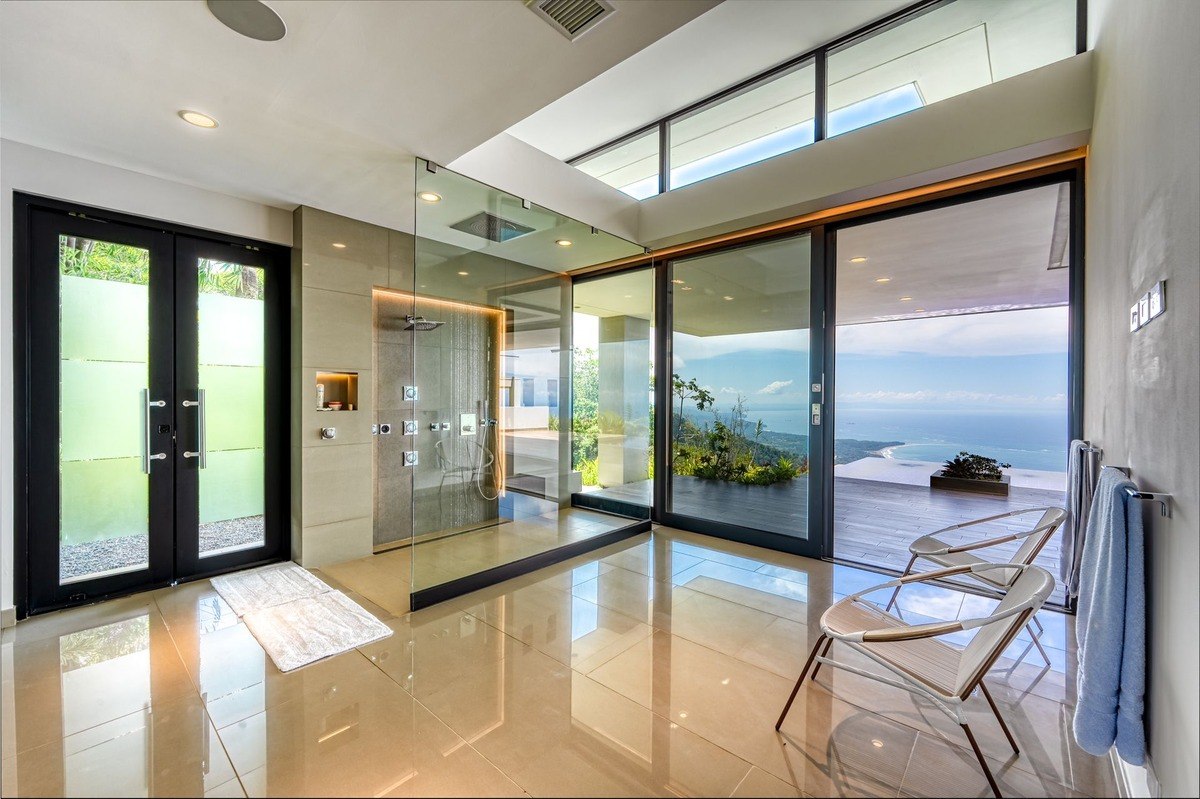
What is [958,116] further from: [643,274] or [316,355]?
[316,355]

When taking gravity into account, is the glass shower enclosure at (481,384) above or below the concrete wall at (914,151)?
below

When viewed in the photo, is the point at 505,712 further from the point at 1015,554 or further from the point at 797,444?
the point at 797,444

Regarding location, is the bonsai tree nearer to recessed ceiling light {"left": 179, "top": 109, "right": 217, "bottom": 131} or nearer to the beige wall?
the beige wall

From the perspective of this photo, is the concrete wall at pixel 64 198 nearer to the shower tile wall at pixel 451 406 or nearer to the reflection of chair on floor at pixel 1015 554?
the shower tile wall at pixel 451 406

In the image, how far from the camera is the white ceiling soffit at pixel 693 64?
3553 millimetres

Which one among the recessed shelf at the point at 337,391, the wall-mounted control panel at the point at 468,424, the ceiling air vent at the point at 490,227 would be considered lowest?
the wall-mounted control panel at the point at 468,424

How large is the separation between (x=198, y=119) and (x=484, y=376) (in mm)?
2180

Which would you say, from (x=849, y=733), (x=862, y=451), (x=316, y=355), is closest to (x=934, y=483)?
(x=862, y=451)

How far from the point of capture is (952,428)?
19.9 feet

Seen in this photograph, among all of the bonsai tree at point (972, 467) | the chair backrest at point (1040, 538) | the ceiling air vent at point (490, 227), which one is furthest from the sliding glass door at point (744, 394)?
the bonsai tree at point (972, 467)

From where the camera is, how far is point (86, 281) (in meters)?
3.31

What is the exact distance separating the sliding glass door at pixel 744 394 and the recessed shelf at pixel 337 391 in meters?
2.95

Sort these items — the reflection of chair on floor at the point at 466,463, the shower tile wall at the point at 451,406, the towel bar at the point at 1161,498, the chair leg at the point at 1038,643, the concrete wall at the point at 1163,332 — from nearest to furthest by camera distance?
the concrete wall at the point at 1163,332 < the towel bar at the point at 1161,498 < the chair leg at the point at 1038,643 < the shower tile wall at the point at 451,406 < the reflection of chair on floor at the point at 466,463

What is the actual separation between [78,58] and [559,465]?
3736mm
